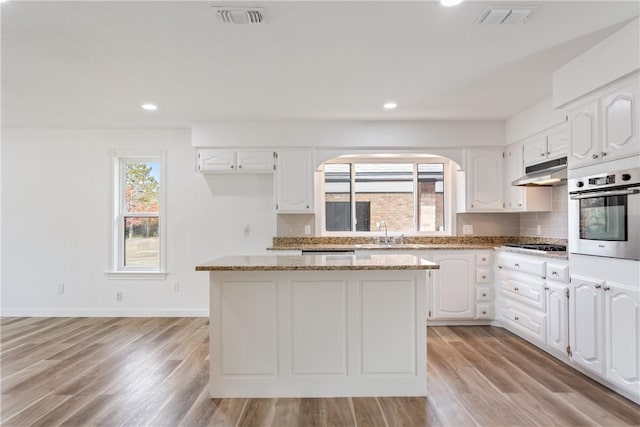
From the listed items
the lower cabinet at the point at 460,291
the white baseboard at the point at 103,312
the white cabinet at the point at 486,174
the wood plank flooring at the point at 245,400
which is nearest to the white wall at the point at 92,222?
the white baseboard at the point at 103,312

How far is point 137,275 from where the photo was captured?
15.7ft

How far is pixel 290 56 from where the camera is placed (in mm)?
2633

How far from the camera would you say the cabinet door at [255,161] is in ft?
14.6

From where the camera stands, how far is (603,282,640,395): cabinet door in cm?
228

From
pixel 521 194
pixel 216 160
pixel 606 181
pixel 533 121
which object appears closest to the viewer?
pixel 606 181

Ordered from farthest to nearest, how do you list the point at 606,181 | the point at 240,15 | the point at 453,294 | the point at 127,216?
the point at 127,216 → the point at 453,294 → the point at 606,181 → the point at 240,15

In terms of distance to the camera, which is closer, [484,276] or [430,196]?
[484,276]

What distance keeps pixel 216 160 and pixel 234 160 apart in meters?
0.22

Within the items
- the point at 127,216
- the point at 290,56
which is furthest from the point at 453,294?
the point at 127,216

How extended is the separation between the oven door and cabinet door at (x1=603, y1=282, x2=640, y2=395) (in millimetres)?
260

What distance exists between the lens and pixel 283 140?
4.44 meters

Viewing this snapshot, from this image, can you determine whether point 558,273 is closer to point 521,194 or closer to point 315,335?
point 521,194

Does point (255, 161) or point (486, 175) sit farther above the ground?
point (255, 161)

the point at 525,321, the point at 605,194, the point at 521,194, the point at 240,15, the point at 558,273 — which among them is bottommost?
the point at 525,321
